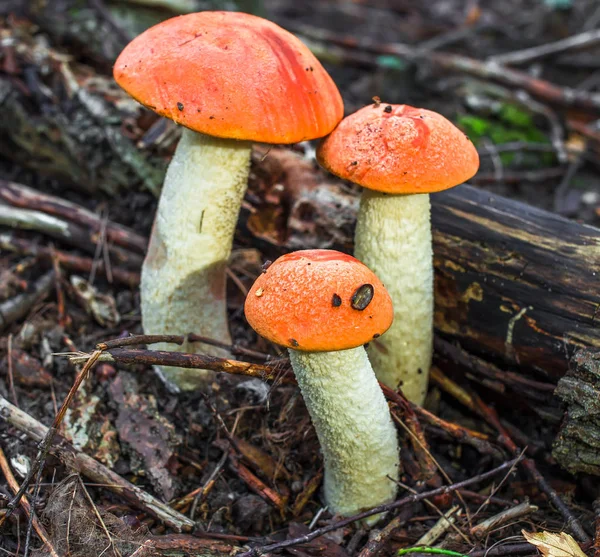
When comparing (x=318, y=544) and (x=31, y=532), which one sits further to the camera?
(x=318, y=544)

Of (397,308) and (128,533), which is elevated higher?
(397,308)

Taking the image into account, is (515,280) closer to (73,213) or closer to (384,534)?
(384,534)

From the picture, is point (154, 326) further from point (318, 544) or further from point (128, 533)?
point (318, 544)

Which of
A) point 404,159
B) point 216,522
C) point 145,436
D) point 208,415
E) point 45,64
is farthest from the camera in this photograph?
point 45,64

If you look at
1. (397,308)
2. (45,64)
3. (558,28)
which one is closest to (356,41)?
(558,28)

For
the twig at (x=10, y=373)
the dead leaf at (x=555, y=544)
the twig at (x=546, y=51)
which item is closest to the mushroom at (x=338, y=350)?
the dead leaf at (x=555, y=544)

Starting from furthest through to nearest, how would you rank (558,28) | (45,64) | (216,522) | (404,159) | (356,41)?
(558,28) < (356,41) < (45,64) < (216,522) < (404,159)

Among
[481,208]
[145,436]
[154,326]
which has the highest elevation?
[481,208]

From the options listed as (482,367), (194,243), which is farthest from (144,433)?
(482,367)
